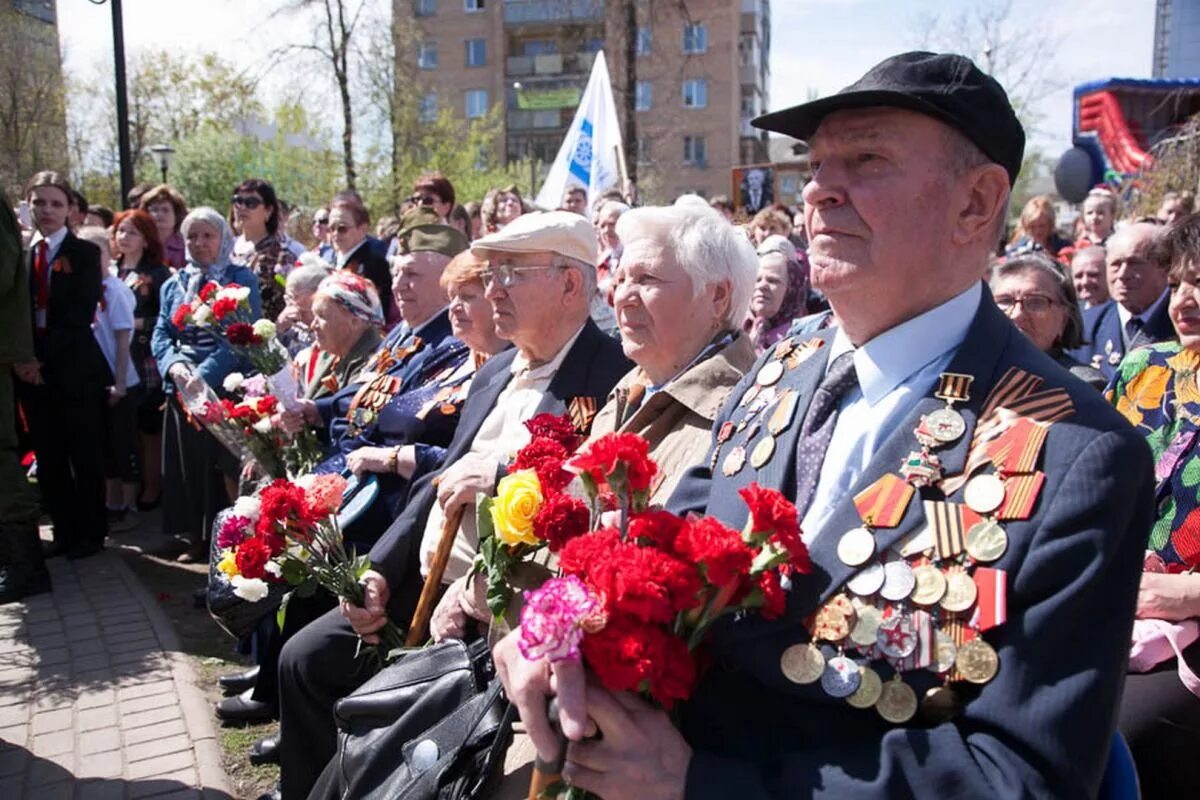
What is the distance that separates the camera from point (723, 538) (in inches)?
58.8

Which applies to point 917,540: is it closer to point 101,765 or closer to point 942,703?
point 942,703

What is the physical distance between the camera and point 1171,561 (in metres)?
2.56

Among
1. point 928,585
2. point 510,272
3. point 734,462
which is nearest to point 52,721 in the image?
point 510,272

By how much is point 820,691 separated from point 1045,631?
358 millimetres

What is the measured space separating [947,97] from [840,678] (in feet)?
3.32

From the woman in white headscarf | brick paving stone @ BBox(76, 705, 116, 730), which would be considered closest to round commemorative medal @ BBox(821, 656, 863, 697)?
brick paving stone @ BBox(76, 705, 116, 730)

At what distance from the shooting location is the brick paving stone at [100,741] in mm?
3955

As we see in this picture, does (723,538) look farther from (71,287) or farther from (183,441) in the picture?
A: (71,287)

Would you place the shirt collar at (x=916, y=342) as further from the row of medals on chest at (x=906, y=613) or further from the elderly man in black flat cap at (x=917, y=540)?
the row of medals on chest at (x=906, y=613)

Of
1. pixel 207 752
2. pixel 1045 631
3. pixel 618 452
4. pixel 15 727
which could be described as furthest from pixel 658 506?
pixel 15 727

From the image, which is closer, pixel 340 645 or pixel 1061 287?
pixel 340 645

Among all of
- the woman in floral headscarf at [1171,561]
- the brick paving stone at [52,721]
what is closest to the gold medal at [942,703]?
the woman in floral headscarf at [1171,561]

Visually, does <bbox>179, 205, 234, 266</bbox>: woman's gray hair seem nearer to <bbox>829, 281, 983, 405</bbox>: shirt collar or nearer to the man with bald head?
the man with bald head

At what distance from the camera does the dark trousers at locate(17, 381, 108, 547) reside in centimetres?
648
